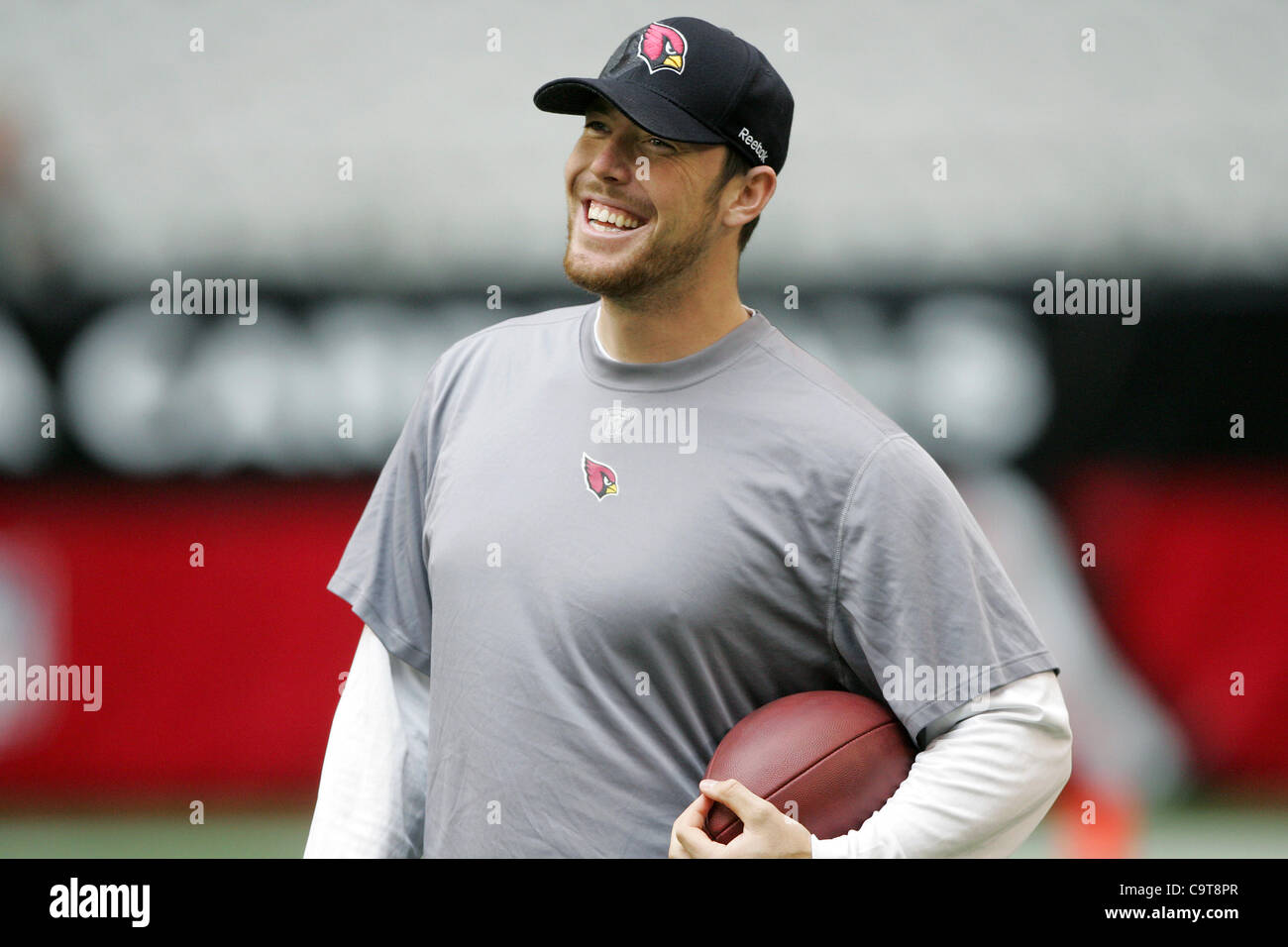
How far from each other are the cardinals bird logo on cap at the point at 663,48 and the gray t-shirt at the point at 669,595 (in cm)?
32

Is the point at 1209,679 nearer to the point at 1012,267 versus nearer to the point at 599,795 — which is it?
the point at 1012,267

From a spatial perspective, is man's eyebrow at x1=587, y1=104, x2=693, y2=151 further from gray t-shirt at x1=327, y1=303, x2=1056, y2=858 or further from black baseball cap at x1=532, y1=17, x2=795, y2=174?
gray t-shirt at x1=327, y1=303, x2=1056, y2=858

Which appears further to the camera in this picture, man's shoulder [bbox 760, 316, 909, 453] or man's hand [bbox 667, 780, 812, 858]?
man's shoulder [bbox 760, 316, 909, 453]

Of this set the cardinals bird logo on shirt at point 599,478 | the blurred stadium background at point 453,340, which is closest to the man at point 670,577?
the cardinals bird logo on shirt at point 599,478

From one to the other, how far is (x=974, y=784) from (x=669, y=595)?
0.36 m

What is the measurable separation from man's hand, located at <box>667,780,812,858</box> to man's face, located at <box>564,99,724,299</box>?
55 centimetres

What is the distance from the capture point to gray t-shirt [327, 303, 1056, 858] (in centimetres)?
138

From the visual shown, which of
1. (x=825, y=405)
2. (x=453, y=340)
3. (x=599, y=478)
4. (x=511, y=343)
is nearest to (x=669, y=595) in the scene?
(x=599, y=478)

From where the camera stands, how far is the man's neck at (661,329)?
1.49 metres

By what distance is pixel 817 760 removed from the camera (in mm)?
1393

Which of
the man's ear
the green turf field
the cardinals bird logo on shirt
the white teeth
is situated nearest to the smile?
the white teeth

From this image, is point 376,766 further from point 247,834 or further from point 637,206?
point 247,834
